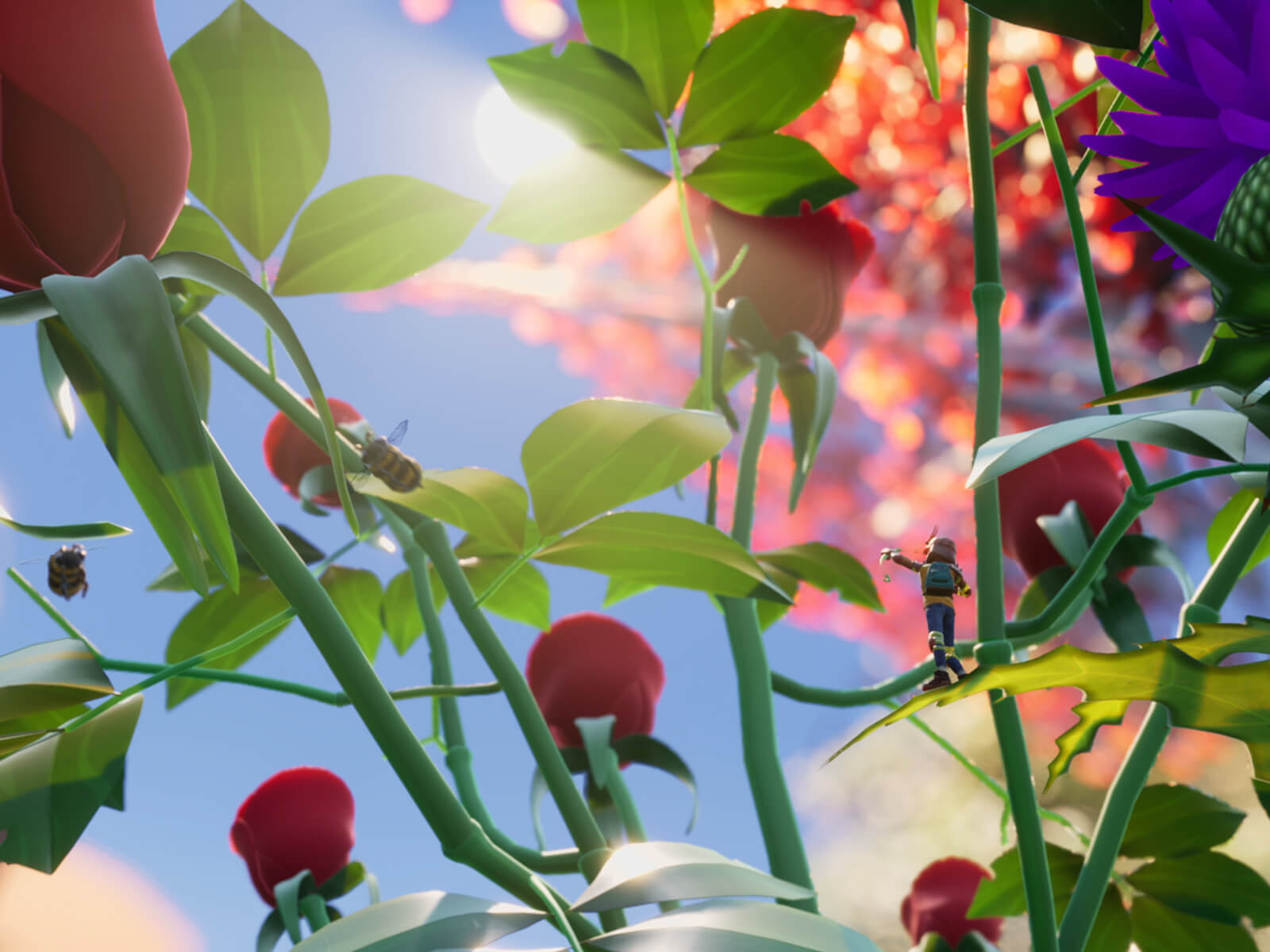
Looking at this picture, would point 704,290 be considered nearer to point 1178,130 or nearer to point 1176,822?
point 1178,130

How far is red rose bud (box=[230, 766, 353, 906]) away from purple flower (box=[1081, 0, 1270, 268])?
1.45ft

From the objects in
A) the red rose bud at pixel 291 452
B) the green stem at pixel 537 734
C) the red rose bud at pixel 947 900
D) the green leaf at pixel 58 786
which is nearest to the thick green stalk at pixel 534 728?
the green stem at pixel 537 734

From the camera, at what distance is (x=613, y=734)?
1.61 ft

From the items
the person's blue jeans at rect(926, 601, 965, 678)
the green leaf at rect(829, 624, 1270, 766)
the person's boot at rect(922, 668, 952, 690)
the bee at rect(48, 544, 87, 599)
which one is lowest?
the green leaf at rect(829, 624, 1270, 766)

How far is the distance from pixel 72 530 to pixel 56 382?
4cm

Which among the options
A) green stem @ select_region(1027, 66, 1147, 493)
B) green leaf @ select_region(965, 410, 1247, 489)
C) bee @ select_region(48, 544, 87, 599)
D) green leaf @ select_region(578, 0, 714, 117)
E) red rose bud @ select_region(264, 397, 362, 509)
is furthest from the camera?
bee @ select_region(48, 544, 87, 599)

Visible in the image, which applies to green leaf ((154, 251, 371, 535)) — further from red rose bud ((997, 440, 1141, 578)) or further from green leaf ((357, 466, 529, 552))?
red rose bud ((997, 440, 1141, 578))

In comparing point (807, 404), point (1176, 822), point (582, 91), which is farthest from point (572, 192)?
point (1176, 822)

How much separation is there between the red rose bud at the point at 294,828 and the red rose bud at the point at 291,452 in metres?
0.15

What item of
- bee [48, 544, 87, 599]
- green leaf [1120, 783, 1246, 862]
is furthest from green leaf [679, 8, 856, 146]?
bee [48, 544, 87, 599]

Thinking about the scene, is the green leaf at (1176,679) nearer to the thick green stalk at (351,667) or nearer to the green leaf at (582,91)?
the thick green stalk at (351,667)

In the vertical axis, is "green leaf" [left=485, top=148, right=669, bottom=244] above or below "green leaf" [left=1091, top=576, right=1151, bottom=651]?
above

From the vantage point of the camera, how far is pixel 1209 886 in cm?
45

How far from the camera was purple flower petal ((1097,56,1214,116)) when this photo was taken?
22cm
